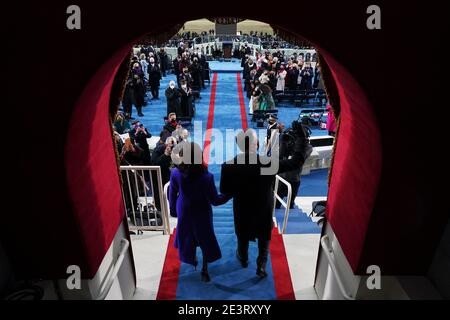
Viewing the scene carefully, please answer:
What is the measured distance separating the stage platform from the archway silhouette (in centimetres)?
1969

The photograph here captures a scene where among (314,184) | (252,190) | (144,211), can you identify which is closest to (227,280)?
(252,190)

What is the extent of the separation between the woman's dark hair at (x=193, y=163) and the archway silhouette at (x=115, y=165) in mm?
654

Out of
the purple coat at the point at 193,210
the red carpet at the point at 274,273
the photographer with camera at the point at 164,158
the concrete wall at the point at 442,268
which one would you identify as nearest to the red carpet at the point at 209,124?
the photographer with camera at the point at 164,158

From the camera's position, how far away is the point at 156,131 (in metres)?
11.3

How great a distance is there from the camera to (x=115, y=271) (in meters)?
3.29

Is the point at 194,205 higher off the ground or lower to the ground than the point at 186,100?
lower

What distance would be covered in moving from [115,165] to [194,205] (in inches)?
32.5

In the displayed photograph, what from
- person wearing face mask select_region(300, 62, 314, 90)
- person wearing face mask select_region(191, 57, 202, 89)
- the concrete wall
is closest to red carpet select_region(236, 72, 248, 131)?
person wearing face mask select_region(191, 57, 202, 89)

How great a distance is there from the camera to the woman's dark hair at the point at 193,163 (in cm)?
323

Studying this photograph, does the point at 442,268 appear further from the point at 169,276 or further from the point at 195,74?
the point at 195,74
